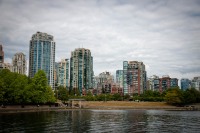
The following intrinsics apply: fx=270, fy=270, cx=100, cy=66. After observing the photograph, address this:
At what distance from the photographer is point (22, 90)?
4230 inches

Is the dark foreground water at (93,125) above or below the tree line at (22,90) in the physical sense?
below

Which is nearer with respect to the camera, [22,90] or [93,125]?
[93,125]

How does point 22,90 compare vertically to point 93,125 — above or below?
above

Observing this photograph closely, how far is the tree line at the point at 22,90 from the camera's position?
335 ft

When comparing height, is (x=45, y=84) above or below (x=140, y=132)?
above

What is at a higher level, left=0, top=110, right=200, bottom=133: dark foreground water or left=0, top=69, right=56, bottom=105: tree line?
left=0, top=69, right=56, bottom=105: tree line

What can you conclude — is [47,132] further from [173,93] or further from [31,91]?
[173,93]

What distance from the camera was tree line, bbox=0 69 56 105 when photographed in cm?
10221

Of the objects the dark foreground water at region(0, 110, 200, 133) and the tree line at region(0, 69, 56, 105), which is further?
the tree line at region(0, 69, 56, 105)

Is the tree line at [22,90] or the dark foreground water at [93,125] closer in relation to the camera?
the dark foreground water at [93,125]

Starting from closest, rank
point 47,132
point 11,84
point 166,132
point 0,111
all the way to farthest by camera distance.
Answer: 1. point 47,132
2. point 166,132
3. point 0,111
4. point 11,84

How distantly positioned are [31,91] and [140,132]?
7797 centimetres

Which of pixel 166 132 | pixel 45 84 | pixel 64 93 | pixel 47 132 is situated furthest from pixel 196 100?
pixel 47 132

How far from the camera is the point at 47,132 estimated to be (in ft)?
151
